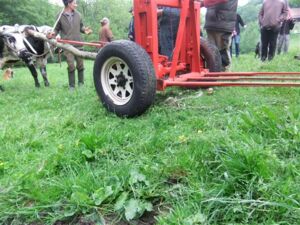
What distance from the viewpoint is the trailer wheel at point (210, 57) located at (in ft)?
17.6

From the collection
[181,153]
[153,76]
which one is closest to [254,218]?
[181,153]

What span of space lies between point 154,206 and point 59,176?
812 millimetres

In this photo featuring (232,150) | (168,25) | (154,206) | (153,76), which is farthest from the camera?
(168,25)

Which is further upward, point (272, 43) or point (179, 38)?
point (179, 38)

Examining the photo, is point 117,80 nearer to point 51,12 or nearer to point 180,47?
point 180,47

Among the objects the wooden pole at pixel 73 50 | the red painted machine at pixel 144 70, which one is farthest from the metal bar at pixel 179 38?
the wooden pole at pixel 73 50

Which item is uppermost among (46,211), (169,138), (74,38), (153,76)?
(74,38)

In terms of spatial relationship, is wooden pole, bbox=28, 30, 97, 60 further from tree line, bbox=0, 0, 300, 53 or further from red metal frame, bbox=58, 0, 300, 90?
tree line, bbox=0, 0, 300, 53

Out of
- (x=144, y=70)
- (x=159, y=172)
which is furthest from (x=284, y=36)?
(x=159, y=172)

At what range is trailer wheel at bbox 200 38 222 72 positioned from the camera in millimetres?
5367

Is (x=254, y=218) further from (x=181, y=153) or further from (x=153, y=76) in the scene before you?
(x=153, y=76)

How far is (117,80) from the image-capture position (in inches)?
172

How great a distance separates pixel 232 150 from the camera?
7.84ft

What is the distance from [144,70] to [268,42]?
20.0 ft
